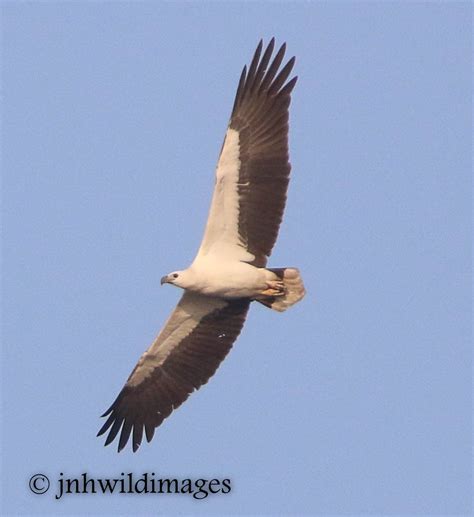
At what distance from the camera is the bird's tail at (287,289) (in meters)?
19.3

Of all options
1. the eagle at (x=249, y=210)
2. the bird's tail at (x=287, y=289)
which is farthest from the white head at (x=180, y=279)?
the bird's tail at (x=287, y=289)

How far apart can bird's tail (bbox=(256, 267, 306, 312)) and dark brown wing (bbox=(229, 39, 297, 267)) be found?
290mm

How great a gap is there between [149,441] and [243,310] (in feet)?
7.90

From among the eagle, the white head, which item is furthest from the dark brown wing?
the white head

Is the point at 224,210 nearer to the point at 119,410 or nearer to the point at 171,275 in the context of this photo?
the point at 171,275

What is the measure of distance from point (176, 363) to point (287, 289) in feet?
7.22

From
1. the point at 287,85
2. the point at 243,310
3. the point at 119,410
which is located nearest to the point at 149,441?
the point at 119,410

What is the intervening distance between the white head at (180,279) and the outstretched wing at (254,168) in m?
0.51

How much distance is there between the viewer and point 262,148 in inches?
750

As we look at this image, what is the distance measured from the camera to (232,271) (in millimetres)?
19328

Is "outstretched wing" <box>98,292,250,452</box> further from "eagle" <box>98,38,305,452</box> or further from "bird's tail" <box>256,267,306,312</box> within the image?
"bird's tail" <box>256,267,306,312</box>

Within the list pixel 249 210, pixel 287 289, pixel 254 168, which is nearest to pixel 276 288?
pixel 287 289

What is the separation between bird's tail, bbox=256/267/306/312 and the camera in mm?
19344

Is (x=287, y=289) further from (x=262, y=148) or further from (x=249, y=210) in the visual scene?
(x=262, y=148)
